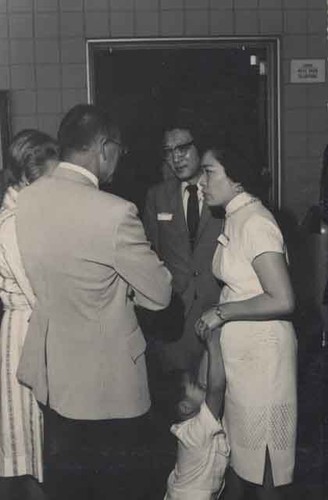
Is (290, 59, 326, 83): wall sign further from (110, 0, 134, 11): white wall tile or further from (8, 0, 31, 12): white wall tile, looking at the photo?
(8, 0, 31, 12): white wall tile

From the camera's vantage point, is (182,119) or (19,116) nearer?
(182,119)

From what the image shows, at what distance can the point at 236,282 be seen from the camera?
2582 mm

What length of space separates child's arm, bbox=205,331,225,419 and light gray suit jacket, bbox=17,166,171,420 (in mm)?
346

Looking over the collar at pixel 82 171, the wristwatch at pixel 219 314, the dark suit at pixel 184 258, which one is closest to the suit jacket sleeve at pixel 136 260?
the collar at pixel 82 171

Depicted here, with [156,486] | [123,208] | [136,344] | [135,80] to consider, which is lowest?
[156,486]

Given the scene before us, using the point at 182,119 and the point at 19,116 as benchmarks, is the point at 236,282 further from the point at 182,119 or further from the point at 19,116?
the point at 19,116

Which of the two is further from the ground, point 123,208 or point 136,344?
point 123,208

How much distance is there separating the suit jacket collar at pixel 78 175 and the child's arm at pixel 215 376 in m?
0.73

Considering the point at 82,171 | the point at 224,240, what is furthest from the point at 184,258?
the point at 82,171

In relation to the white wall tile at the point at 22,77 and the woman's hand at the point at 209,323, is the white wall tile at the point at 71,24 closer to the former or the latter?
the white wall tile at the point at 22,77

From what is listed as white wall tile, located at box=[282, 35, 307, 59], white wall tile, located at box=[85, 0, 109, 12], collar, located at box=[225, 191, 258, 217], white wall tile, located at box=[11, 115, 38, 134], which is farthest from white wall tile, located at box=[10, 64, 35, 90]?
collar, located at box=[225, 191, 258, 217]

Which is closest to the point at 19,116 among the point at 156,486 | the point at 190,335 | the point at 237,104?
the point at 237,104

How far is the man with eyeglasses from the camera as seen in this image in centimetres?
362

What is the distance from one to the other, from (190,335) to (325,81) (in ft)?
8.67
